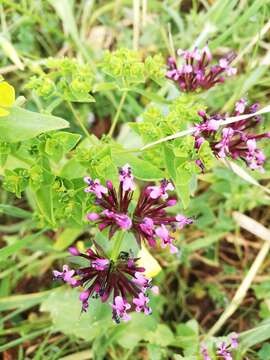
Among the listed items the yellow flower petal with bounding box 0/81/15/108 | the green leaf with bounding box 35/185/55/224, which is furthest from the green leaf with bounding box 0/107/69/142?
the green leaf with bounding box 35/185/55/224

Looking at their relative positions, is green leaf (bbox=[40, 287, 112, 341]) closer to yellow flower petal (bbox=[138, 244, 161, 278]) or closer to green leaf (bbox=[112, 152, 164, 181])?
yellow flower petal (bbox=[138, 244, 161, 278])

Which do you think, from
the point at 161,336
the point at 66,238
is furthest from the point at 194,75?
the point at 161,336

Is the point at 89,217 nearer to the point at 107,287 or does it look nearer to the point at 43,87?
the point at 107,287

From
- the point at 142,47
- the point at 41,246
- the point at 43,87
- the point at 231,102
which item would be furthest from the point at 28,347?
the point at 142,47

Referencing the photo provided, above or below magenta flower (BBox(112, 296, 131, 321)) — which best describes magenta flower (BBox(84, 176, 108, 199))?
above

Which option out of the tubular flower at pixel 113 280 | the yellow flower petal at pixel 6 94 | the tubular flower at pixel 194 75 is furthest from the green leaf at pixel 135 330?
the yellow flower petal at pixel 6 94

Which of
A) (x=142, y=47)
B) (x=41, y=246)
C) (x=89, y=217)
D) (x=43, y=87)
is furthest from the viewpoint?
(x=142, y=47)

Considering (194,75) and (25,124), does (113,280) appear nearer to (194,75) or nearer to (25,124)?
(25,124)

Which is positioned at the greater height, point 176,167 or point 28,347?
point 176,167
